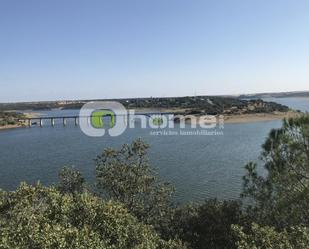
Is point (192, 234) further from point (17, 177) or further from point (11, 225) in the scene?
point (17, 177)

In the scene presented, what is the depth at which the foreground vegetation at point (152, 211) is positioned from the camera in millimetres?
9812

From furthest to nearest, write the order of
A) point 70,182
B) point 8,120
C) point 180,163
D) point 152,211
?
point 8,120 < point 180,163 < point 70,182 < point 152,211

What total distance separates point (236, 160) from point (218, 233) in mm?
28853

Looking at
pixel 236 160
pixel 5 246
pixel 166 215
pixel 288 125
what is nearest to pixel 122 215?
pixel 5 246

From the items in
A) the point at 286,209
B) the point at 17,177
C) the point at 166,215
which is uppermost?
the point at 286,209

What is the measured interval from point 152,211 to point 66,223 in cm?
807

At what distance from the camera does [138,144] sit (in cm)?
1961

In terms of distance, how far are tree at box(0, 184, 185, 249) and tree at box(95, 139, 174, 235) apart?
18.7 feet

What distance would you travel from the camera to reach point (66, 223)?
1077 centimetres

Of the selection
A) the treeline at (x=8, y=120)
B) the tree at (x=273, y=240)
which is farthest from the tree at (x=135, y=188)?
the treeline at (x=8, y=120)

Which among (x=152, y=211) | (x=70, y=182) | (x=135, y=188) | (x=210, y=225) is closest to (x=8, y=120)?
(x=70, y=182)

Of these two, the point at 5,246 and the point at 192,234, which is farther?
the point at 192,234

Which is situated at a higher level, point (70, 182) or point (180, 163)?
point (70, 182)

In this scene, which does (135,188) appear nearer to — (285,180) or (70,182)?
(70,182)
